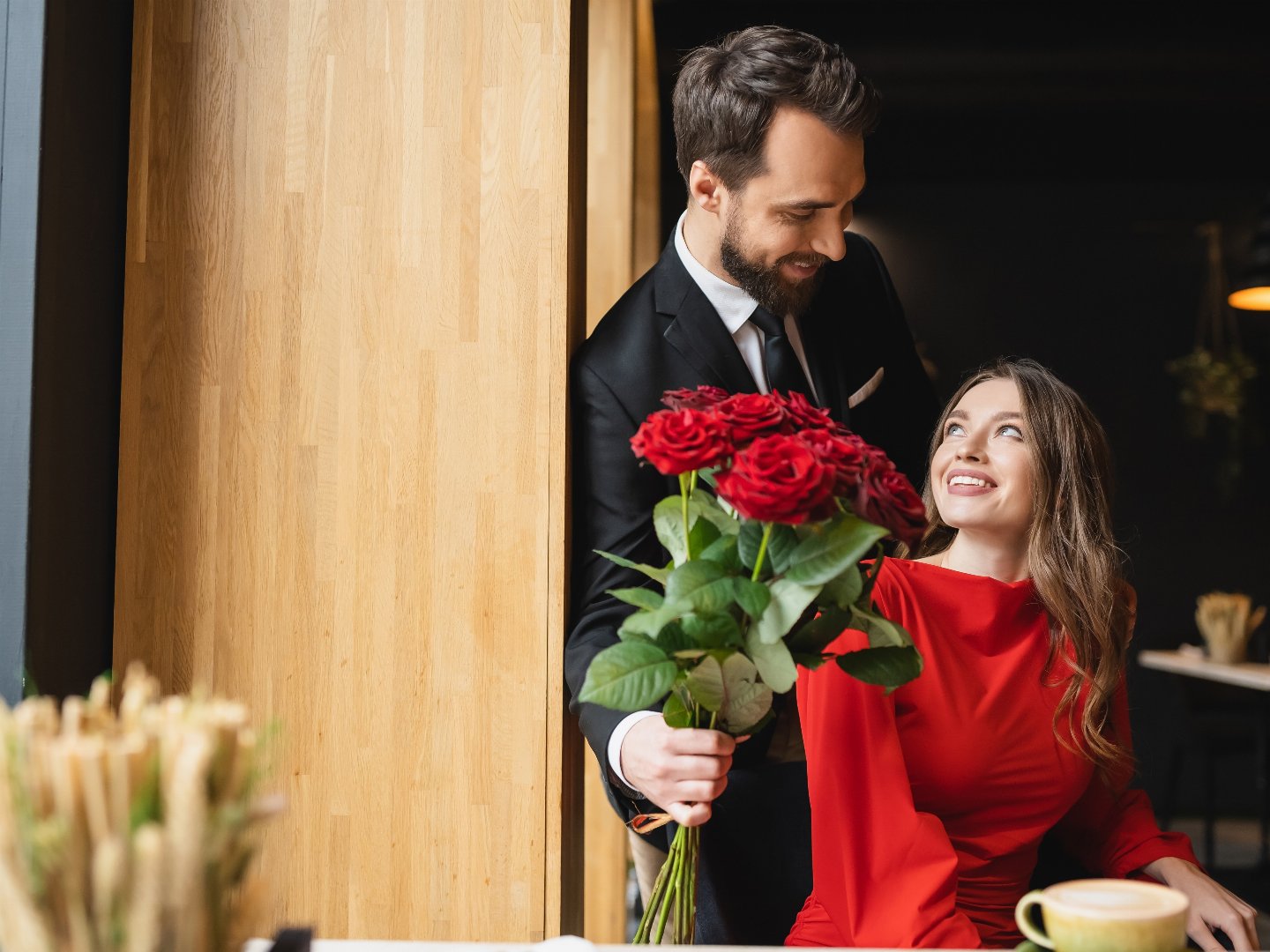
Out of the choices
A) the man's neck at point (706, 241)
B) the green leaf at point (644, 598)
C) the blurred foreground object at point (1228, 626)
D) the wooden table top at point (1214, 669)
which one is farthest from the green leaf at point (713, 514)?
the blurred foreground object at point (1228, 626)

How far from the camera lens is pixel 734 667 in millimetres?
1263

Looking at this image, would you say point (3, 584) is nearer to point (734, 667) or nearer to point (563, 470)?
point (563, 470)

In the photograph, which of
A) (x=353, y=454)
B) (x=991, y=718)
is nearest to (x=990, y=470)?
(x=991, y=718)

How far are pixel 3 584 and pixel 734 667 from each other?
3.40 feet

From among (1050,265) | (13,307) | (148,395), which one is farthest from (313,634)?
(1050,265)

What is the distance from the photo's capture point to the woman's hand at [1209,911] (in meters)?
1.68

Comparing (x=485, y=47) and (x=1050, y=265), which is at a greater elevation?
(x=1050, y=265)

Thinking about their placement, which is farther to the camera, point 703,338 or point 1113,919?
point 703,338

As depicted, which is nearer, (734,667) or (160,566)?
(734,667)

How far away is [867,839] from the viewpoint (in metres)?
1.67

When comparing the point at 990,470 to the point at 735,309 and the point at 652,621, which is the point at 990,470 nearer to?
the point at 735,309

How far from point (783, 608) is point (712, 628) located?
0.25 feet

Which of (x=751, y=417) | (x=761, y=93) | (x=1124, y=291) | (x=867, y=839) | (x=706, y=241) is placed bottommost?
(x=867, y=839)

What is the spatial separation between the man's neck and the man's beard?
0.02 m
